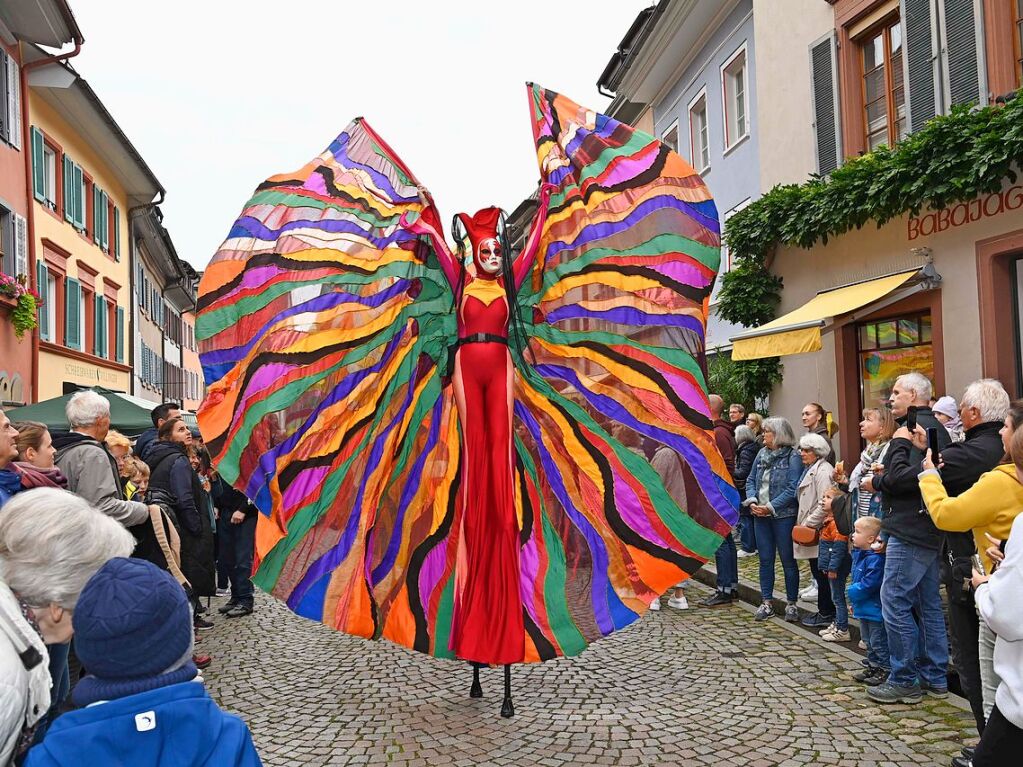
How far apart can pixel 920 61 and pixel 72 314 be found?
50.3ft

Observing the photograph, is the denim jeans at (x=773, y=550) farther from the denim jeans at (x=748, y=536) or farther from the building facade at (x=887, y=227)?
the building facade at (x=887, y=227)

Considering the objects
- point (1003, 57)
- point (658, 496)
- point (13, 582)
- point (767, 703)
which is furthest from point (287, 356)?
point (1003, 57)

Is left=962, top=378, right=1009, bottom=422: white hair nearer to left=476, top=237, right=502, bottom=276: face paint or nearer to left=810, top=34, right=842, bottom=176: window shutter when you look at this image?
left=476, top=237, right=502, bottom=276: face paint

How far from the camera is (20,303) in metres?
13.2

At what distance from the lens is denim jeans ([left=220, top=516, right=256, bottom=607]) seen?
7.45 metres

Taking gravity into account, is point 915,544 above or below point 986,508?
below

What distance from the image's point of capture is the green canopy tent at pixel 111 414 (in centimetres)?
993

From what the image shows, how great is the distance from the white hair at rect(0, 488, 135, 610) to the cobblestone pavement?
7.77 ft

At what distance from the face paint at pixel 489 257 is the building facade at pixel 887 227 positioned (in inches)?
220

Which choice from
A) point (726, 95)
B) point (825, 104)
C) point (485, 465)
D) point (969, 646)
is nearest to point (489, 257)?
point (485, 465)

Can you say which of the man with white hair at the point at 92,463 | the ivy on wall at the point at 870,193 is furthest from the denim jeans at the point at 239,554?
the ivy on wall at the point at 870,193

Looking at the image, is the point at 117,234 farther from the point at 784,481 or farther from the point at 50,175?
the point at 784,481

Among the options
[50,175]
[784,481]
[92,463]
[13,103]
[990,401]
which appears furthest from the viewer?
[50,175]

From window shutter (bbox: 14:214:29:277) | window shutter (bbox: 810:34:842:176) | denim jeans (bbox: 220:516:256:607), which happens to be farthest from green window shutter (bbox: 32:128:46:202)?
window shutter (bbox: 810:34:842:176)
